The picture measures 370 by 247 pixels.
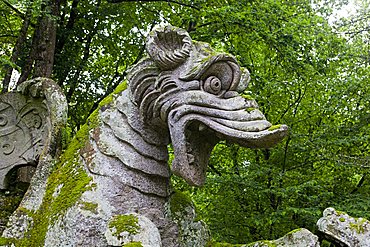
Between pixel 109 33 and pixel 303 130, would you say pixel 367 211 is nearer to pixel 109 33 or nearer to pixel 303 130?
pixel 303 130

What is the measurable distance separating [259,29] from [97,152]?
15.0ft

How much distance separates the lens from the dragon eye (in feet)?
6.90

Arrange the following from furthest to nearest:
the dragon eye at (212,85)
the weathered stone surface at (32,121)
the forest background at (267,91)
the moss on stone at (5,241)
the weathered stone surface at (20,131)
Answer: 1. the forest background at (267,91)
2. the weathered stone surface at (20,131)
3. the weathered stone surface at (32,121)
4. the moss on stone at (5,241)
5. the dragon eye at (212,85)

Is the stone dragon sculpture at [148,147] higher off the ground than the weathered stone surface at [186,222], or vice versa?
the stone dragon sculpture at [148,147]

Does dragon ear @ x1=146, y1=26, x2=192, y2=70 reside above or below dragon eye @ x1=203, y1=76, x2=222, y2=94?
above

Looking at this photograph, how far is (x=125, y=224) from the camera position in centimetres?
198

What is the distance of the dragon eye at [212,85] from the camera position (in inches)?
82.8

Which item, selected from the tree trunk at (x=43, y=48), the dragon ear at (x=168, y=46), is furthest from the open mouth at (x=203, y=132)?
the tree trunk at (x=43, y=48)

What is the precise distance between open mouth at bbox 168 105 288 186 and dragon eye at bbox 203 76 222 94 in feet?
0.33

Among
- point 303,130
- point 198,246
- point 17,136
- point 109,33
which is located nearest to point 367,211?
point 303,130

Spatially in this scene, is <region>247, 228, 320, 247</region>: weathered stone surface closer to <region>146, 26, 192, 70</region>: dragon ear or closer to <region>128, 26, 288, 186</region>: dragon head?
<region>128, 26, 288, 186</region>: dragon head

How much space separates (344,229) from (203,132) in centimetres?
70

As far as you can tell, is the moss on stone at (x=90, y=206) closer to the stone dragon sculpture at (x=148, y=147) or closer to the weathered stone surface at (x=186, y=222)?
the stone dragon sculpture at (x=148, y=147)

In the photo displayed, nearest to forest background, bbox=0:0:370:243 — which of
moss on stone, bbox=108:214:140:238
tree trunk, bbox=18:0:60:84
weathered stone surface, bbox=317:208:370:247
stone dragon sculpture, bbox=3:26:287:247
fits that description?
tree trunk, bbox=18:0:60:84
